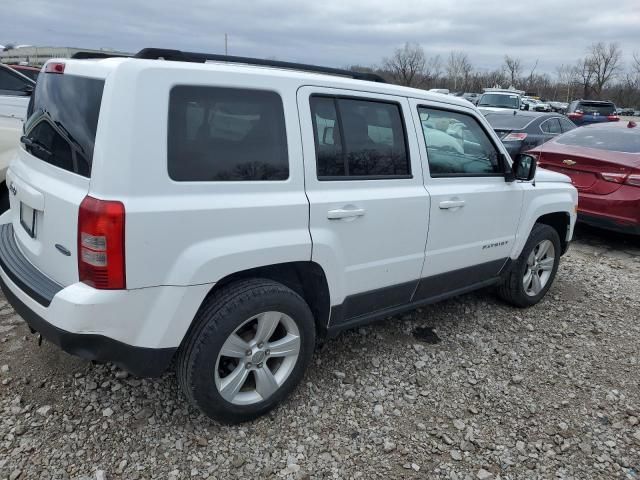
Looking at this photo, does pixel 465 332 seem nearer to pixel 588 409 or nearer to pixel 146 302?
pixel 588 409

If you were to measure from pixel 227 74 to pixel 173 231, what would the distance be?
80cm

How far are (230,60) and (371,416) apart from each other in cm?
216

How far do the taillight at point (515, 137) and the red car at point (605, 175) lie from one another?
3.56 m

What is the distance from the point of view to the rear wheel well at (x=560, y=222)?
4.55 m

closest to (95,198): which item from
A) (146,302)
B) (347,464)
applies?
(146,302)

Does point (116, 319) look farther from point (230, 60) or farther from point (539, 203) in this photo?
point (539, 203)

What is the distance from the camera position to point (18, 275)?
8.32 feet

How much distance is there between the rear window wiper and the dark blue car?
868 inches

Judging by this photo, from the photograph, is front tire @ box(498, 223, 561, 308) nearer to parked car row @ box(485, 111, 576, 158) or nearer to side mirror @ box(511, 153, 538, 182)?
side mirror @ box(511, 153, 538, 182)

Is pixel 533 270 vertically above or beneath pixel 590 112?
beneath

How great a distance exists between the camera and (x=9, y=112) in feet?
21.1

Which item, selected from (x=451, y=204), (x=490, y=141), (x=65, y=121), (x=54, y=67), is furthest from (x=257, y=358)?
(x=490, y=141)

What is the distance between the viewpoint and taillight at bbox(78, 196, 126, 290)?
2.08 meters

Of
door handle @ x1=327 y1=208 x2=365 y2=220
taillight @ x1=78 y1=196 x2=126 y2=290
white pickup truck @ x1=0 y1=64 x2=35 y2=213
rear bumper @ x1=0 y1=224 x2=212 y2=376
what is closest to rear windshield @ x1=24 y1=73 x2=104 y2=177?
taillight @ x1=78 y1=196 x2=126 y2=290
